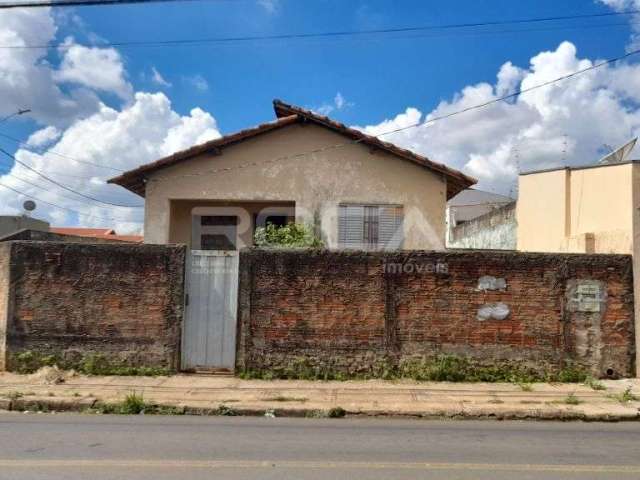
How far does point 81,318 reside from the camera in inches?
403

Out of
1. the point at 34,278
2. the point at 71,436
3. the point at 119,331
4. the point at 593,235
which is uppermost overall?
the point at 593,235

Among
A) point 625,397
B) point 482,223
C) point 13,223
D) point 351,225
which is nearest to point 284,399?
point 625,397

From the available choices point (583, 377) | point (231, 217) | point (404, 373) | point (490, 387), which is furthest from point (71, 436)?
point (231, 217)

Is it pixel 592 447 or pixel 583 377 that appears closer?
pixel 592 447

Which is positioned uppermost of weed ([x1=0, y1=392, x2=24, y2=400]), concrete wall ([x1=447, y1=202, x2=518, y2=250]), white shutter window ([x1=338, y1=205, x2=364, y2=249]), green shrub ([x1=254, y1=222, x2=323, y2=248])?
concrete wall ([x1=447, y1=202, x2=518, y2=250])

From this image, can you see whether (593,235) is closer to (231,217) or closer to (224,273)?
(224,273)

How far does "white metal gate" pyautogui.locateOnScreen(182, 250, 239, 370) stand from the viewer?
33.3ft

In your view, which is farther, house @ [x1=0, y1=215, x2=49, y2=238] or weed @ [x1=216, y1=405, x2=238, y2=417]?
house @ [x1=0, y1=215, x2=49, y2=238]

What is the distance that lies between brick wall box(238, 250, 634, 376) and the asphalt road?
2.29 meters

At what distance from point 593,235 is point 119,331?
9130 millimetres

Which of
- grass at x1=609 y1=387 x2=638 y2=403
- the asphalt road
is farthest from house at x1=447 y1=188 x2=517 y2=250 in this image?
the asphalt road

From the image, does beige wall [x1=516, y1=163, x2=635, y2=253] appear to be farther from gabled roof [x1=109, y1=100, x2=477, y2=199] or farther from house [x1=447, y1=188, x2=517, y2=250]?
house [x1=447, y1=188, x2=517, y2=250]

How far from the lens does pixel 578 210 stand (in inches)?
469

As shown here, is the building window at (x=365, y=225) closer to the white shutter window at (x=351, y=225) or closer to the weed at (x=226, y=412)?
the white shutter window at (x=351, y=225)
